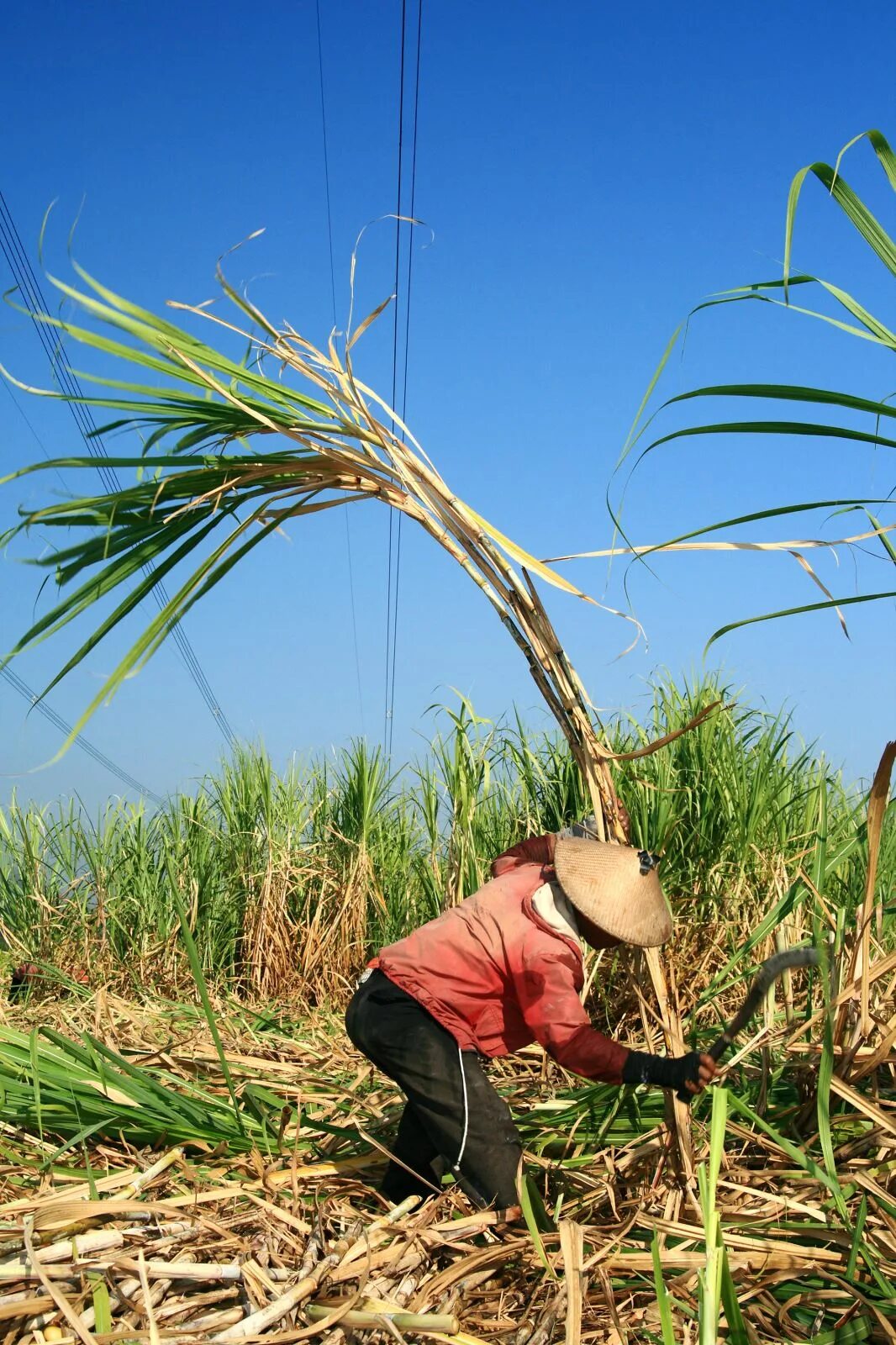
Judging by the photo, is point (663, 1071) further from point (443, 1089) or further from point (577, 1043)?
point (443, 1089)

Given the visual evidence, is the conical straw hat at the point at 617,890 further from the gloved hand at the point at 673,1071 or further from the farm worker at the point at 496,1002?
the gloved hand at the point at 673,1071

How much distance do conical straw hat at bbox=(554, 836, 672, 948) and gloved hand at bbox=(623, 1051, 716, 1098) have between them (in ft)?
0.91

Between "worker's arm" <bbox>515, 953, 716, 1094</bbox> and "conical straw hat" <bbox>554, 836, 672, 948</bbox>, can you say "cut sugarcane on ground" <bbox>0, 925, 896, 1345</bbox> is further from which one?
"conical straw hat" <bbox>554, 836, 672, 948</bbox>

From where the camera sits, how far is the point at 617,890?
2.75m

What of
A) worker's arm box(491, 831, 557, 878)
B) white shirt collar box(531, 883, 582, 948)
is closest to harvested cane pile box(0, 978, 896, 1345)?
white shirt collar box(531, 883, 582, 948)

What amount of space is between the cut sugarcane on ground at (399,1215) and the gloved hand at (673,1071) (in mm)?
118

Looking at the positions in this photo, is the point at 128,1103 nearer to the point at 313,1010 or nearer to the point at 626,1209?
the point at 626,1209

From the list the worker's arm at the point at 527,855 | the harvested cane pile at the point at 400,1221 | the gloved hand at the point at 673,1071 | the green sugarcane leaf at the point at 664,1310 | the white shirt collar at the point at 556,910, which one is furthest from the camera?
the worker's arm at the point at 527,855

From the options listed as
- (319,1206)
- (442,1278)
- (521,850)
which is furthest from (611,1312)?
(521,850)

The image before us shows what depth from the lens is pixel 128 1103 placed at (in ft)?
10.2

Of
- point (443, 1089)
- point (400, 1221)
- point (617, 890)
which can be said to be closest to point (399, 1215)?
point (400, 1221)

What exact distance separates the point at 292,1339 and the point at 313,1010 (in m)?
3.90

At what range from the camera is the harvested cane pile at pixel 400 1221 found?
2.24m

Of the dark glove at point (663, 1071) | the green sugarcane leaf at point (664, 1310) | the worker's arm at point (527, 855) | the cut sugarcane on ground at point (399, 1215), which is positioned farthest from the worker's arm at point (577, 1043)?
the green sugarcane leaf at point (664, 1310)
